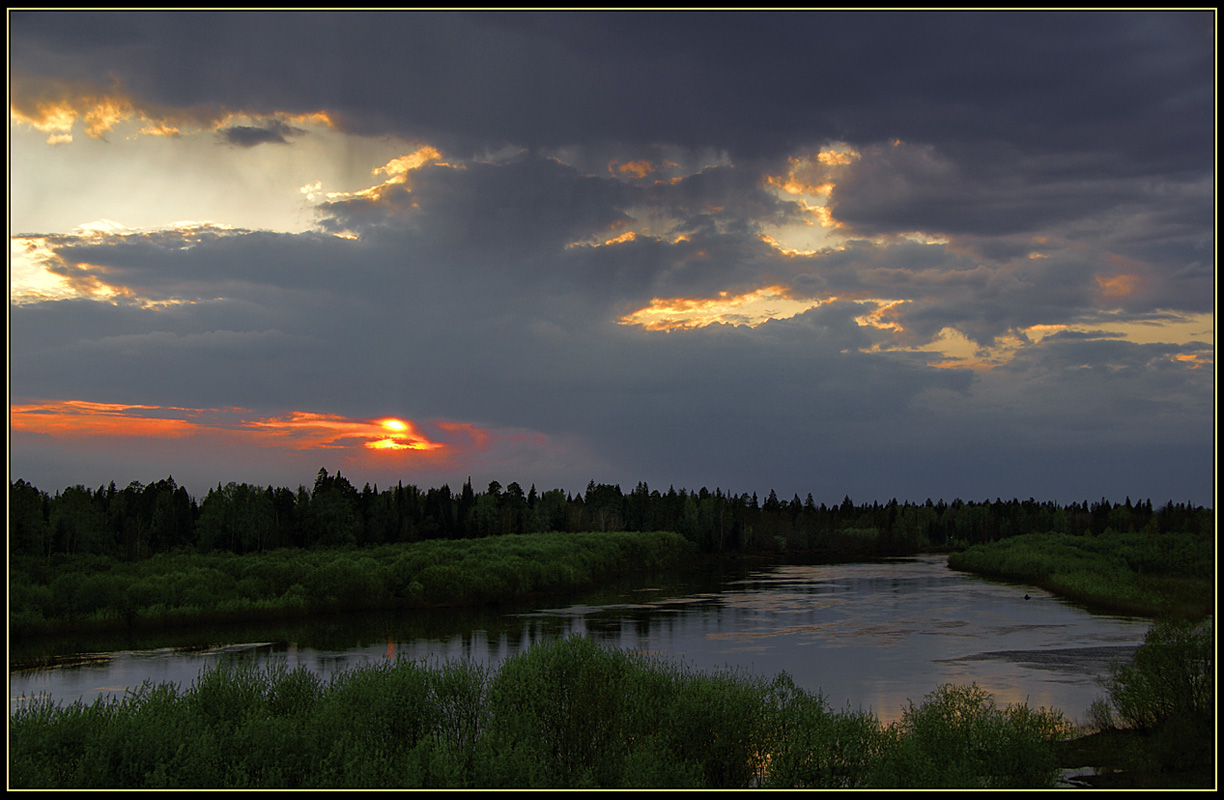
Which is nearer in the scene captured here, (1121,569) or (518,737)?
(518,737)

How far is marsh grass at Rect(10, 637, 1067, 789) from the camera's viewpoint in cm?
1838

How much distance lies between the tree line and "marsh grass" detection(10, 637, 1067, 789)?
99.8 feet

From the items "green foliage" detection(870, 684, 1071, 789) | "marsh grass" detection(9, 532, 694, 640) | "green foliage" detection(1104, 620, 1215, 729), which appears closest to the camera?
"green foliage" detection(870, 684, 1071, 789)

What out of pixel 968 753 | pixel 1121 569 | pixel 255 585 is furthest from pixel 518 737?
pixel 1121 569

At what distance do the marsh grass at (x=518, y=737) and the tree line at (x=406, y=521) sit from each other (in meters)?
30.4

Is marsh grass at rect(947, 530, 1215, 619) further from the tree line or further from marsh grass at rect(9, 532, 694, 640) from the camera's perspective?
marsh grass at rect(9, 532, 694, 640)

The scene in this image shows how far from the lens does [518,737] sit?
794 inches

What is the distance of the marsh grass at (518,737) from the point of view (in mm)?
18375

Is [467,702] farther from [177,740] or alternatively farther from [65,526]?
[65,526]

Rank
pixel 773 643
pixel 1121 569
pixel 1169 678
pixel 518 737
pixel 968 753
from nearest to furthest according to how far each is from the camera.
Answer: pixel 518 737, pixel 968 753, pixel 1169 678, pixel 773 643, pixel 1121 569

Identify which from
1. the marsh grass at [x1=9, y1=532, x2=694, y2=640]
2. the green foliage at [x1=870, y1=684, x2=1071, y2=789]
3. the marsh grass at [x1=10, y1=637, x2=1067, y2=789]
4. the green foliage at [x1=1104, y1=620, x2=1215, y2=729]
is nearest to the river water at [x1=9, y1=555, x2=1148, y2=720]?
the marsh grass at [x1=10, y1=637, x2=1067, y2=789]

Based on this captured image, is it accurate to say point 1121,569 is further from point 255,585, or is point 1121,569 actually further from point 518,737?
point 518,737

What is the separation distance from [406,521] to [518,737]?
115 meters

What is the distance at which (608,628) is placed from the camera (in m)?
53.6
